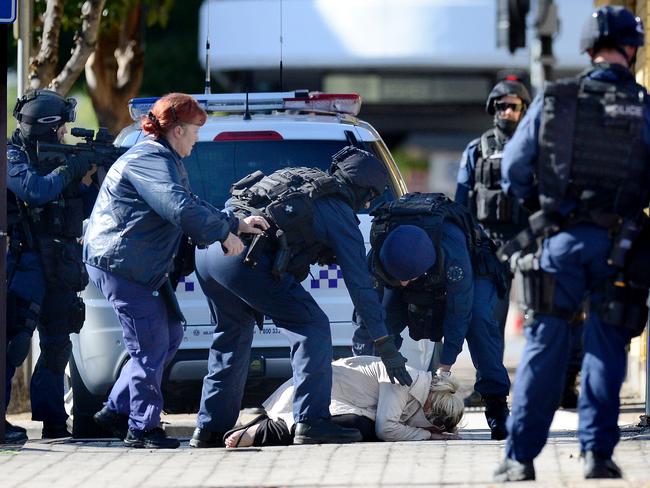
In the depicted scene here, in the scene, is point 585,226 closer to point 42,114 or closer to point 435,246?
point 435,246

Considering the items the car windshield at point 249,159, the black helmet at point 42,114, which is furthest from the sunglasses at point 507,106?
the black helmet at point 42,114

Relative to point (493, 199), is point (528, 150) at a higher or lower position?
higher

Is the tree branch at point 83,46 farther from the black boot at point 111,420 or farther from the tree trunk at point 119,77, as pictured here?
A: the tree trunk at point 119,77

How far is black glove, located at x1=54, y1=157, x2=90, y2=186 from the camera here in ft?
29.9

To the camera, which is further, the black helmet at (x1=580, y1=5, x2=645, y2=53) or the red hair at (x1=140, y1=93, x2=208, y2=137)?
the red hair at (x1=140, y1=93, x2=208, y2=137)

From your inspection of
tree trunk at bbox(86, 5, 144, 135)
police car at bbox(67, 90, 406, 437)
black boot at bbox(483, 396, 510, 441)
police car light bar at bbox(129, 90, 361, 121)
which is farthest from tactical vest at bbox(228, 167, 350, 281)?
tree trunk at bbox(86, 5, 144, 135)

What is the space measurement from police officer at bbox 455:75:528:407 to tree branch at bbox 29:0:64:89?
3.13 metres

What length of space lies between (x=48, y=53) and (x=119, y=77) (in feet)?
18.4

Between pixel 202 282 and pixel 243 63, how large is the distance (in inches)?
837

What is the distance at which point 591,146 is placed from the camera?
6.62 metres

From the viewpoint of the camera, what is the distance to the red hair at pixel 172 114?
834 cm

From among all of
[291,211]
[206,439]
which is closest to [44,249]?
[206,439]

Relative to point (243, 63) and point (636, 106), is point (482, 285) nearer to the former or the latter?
point (636, 106)

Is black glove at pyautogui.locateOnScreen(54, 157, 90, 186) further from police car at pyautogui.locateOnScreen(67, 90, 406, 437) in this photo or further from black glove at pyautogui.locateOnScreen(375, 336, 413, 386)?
black glove at pyautogui.locateOnScreen(375, 336, 413, 386)
